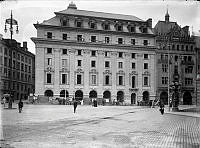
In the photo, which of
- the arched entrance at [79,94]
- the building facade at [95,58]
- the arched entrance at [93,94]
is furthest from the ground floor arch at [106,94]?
the arched entrance at [79,94]

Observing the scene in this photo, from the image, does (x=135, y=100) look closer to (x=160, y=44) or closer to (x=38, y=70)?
(x=160, y=44)

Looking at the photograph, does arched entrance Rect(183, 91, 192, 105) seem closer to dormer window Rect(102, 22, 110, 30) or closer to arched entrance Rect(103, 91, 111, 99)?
arched entrance Rect(103, 91, 111, 99)

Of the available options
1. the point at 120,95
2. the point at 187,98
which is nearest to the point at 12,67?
the point at 120,95

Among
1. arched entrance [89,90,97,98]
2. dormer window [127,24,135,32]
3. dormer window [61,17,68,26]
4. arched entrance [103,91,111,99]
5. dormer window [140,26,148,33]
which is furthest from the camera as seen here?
dormer window [140,26,148,33]

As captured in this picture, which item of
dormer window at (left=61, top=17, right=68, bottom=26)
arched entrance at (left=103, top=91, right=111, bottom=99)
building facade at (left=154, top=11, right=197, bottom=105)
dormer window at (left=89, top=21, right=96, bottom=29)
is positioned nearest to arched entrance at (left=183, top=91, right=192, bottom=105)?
building facade at (left=154, top=11, right=197, bottom=105)

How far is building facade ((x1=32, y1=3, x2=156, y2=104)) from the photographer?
4859 cm

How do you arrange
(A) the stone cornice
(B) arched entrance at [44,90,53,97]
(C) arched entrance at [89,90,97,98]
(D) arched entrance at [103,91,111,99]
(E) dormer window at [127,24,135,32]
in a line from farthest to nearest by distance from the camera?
1. (E) dormer window at [127,24,135,32]
2. (D) arched entrance at [103,91,111,99]
3. (C) arched entrance at [89,90,97,98]
4. (A) the stone cornice
5. (B) arched entrance at [44,90,53,97]

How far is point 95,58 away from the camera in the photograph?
51.8m

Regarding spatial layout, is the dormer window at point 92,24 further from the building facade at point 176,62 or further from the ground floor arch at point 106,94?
the ground floor arch at point 106,94

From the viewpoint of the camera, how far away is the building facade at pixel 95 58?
48.6 metres

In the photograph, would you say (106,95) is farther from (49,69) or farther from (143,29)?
(143,29)

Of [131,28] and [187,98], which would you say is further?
[131,28]

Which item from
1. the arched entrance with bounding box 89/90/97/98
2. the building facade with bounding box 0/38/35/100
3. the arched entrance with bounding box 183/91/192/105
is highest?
the building facade with bounding box 0/38/35/100

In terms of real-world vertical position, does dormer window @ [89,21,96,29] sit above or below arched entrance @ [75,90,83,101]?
above
